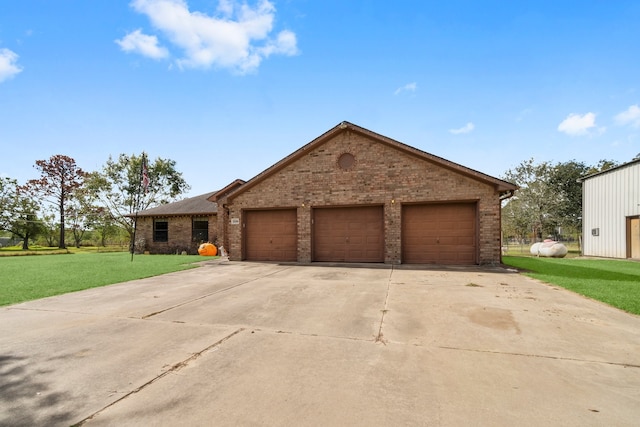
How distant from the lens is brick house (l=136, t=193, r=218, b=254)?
20.6m

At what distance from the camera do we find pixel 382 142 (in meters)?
12.5

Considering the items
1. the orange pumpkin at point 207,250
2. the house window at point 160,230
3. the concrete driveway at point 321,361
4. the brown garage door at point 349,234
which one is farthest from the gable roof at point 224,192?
the concrete driveway at point 321,361

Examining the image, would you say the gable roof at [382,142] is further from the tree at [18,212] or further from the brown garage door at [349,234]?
the tree at [18,212]

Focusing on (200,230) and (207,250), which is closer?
(207,250)

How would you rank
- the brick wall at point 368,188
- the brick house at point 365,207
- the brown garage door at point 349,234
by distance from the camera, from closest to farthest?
the brick wall at point 368,188, the brick house at point 365,207, the brown garage door at point 349,234

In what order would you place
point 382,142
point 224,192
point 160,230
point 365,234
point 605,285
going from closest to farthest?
1. point 605,285
2. point 382,142
3. point 365,234
4. point 224,192
5. point 160,230

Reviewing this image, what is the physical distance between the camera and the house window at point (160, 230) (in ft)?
71.6

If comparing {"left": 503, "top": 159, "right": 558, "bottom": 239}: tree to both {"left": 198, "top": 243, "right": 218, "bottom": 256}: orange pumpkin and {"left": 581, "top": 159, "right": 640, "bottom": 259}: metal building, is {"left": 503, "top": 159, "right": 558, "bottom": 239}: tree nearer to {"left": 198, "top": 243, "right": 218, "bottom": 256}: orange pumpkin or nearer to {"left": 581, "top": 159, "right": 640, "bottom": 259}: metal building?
{"left": 581, "top": 159, "right": 640, "bottom": 259}: metal building

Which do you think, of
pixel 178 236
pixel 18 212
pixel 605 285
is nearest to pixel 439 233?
pixel 605 285

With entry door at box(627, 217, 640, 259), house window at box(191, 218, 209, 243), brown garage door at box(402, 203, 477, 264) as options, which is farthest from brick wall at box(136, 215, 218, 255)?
entry door at box(627, 217, 640, 259)

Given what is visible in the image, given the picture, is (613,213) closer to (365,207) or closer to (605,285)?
(605,285)

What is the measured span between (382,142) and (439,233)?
4.45 m

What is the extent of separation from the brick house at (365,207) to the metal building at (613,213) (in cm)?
904

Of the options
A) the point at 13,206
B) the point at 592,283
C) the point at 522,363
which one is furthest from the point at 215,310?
the point at 13,206
